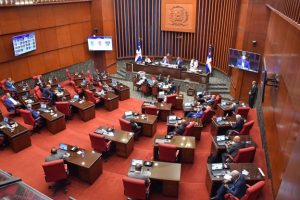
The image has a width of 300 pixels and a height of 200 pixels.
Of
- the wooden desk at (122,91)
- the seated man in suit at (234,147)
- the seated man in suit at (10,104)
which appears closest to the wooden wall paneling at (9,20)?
the seated man in suit at (10,104)

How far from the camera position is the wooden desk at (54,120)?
28.3 ft

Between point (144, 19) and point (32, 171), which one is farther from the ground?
point (144, 19)

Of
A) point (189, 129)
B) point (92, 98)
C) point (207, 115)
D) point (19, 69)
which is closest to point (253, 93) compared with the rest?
point (207, 115)

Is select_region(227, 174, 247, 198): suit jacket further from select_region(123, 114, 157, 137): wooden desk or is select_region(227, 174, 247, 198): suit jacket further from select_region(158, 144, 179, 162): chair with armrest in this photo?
select_region(123, 114, 157, 137): wooden desk

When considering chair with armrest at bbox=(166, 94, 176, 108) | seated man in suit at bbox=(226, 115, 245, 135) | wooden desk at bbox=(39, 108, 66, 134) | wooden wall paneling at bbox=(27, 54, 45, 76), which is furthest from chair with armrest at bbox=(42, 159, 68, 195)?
wooden wall paneling at bbox=(27, 54, 45, 76)

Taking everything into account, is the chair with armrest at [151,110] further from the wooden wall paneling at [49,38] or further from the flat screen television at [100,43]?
the wooden wall paneling at [49,38]

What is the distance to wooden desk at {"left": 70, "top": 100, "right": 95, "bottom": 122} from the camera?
9570 mm

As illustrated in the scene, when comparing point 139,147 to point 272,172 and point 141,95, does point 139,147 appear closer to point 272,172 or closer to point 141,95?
point 272,172

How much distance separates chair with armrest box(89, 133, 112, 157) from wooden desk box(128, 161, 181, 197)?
1.63 m

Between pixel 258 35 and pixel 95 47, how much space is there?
28.7 ft

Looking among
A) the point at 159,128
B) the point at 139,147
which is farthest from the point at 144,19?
the point at 139,147

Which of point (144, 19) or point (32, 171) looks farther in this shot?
point (144, 19)

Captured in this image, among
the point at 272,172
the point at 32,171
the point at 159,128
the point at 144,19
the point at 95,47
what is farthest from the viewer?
the point at 144,19

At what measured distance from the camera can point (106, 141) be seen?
738cm
